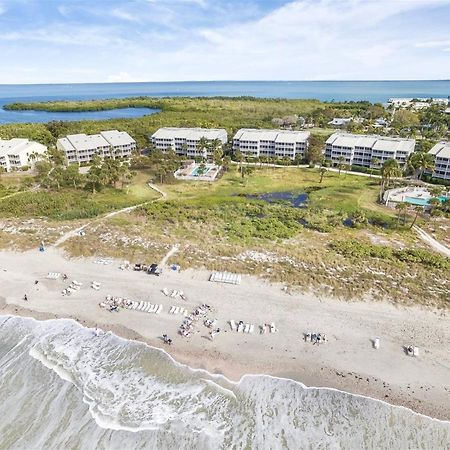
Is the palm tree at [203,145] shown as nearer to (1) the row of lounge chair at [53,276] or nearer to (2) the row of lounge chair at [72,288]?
(1) the row of lounge chair at [53,276]

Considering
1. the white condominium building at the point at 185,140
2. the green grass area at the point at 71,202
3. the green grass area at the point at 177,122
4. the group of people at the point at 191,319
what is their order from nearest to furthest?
the group of people at the point at 191,319 → the green grass area at the point at 71,202 → the white condominium building at the point at 185,140 → the green grass area at the point at 177,122

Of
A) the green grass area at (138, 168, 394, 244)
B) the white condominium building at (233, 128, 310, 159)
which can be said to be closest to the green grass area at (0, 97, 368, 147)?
the white condominium building at (233, 128, 310, 159)

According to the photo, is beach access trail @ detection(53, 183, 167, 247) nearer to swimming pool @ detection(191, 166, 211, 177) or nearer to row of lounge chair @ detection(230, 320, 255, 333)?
swimming pool @ detection(191, 166, 211, 177)

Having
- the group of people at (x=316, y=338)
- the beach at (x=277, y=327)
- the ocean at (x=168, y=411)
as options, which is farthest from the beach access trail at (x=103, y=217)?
the group of people at (x=316, y=338)

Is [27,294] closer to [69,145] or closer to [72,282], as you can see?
[72,282]

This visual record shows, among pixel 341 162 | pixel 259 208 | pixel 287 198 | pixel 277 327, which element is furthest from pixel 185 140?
pixel 277 327

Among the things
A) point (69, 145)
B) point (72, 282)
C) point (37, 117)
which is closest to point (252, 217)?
point (72, 282)

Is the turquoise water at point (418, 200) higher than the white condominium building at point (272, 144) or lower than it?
lower
